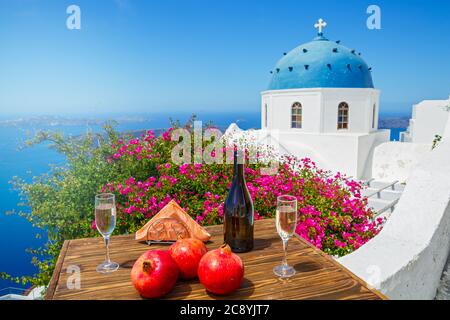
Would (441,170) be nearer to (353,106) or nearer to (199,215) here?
(199,215)

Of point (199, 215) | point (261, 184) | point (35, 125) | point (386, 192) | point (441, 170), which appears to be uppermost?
point (35, 125)

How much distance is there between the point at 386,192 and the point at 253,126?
9.38 meters

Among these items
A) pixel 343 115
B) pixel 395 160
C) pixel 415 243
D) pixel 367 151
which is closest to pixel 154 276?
pixel 415 243

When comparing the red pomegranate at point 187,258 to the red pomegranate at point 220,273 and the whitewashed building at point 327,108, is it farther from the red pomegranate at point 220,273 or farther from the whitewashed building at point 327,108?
the whitewashed building at point 327,108

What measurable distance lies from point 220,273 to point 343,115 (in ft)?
50.5

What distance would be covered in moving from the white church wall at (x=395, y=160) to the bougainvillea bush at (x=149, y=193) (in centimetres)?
1058

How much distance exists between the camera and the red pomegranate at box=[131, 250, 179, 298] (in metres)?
1.24

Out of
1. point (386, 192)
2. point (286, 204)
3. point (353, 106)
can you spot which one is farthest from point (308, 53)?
point (286, 204)

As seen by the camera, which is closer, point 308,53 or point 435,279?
point 435,279

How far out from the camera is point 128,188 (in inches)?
161

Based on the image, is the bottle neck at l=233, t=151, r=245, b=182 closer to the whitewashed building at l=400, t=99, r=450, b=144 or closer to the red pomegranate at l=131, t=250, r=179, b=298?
the red pomegranate at l=131, t=250, r=179, b=298

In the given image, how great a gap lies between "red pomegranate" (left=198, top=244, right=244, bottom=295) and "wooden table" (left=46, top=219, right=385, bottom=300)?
0.14 ft
